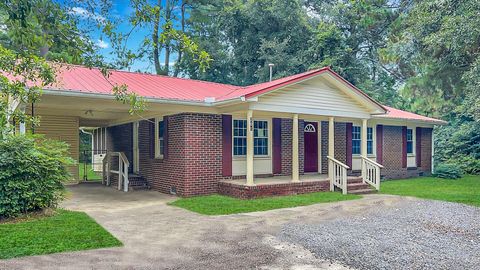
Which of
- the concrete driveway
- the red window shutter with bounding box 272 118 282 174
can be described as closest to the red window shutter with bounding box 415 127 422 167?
the red window shutter with bounding box 272 118 282 174

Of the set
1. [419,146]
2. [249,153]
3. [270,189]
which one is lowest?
[270,189]

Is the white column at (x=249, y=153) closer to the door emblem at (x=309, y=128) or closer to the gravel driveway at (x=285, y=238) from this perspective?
the gravel driveway at (x=285, y=238)

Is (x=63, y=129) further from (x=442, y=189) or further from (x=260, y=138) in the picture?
(x=442, y=189)

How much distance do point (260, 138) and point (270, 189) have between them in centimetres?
245

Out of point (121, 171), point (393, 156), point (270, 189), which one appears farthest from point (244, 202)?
point (393, 156)

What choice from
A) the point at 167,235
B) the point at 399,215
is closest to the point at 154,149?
the point at 167,235

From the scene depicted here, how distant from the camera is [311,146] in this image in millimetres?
14266

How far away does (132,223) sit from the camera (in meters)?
7.45

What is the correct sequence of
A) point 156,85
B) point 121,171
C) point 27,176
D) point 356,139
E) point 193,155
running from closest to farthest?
point 27,176 < point 193,155 < point 156,85 < point 121,171 < point 356,139

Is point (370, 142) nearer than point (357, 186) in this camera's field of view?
No

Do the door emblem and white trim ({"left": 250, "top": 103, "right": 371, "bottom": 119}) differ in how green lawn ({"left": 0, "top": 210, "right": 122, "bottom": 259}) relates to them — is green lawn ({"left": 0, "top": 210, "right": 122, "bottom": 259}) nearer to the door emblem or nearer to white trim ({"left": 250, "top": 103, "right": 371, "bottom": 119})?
white trim ({"left": 250, "top": 103, "right": 371, "bottom": 119})

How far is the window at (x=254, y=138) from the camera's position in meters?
12.4

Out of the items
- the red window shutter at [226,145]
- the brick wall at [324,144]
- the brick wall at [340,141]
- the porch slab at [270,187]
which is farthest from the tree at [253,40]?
the porch slab at [270,187]

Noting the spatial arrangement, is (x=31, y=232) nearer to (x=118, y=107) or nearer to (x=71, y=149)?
(x=118, y=107)
